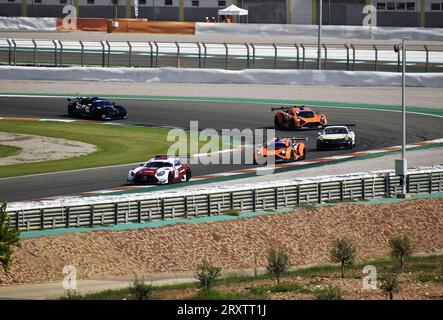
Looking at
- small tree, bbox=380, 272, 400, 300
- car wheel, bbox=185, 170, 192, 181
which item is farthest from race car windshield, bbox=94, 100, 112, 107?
small tree, bbox=380, 272, 400, 300

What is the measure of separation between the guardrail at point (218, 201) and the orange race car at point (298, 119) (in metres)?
9.44

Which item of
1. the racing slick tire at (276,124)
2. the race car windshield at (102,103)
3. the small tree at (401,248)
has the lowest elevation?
the small tree at (401,248)

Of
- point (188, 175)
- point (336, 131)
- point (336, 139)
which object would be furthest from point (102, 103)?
point (188, 175)

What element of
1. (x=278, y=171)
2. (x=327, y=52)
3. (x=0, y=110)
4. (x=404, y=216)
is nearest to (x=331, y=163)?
(x=278, y=171)

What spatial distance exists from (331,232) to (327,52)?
34.1 m

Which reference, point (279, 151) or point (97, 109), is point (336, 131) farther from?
point (97, 109)

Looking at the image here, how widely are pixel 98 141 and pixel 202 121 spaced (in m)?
6.19

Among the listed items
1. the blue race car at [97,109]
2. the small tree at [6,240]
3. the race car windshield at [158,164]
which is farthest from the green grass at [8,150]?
the small tree at [6,240]

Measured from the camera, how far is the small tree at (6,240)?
2927 centimetres

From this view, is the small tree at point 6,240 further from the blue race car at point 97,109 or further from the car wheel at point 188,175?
the blue race car at point 97,109

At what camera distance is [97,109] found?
54375 millimetres

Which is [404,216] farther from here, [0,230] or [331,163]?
[0,230]

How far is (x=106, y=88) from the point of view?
61594 mm

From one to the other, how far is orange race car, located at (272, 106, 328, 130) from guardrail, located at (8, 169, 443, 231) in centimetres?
944
